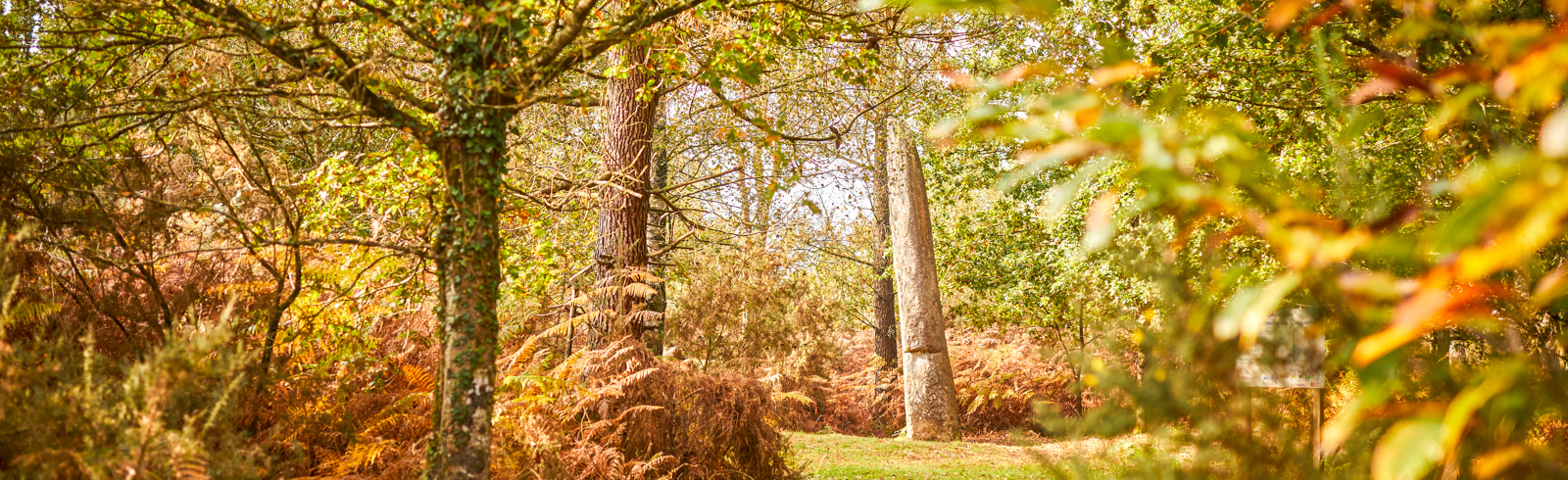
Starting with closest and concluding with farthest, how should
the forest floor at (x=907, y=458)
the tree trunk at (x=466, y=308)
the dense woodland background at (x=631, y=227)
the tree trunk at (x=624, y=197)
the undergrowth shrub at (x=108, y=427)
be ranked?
1. the dense woodland background at (x=631, y=227)
2. the undergrowth shrub at (x=108, y=427)
3. the tree trunk at (x=466, y=308)
4. the tree trunk at (x=624, y=197)
5. the forest floor at (x=907, y=458)

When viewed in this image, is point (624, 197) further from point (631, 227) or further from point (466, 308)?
point (466, 308)

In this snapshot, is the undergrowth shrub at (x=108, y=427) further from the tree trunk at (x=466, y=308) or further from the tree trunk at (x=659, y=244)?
the tree trunk at (x=659, y=244)

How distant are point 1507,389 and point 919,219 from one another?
13.1 m

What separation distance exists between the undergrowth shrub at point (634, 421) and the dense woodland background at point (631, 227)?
0.03 meters

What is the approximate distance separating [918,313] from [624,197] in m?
7.29

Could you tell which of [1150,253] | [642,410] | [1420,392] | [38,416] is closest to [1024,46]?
[642,410]

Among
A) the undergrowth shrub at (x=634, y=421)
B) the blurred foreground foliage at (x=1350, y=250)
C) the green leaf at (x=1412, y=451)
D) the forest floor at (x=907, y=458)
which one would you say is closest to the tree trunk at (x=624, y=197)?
the undergrowth shrub at (x=634, y=421)

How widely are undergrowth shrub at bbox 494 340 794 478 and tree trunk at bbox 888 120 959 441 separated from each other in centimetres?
689

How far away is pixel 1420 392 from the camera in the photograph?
5.77 ft

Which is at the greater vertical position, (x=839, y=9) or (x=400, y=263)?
(x=839, y=9)

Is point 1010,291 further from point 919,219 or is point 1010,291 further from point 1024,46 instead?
point 1024,46

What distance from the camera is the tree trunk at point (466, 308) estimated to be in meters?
3.53

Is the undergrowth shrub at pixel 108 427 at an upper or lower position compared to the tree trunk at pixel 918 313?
lower

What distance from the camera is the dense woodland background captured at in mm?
827
